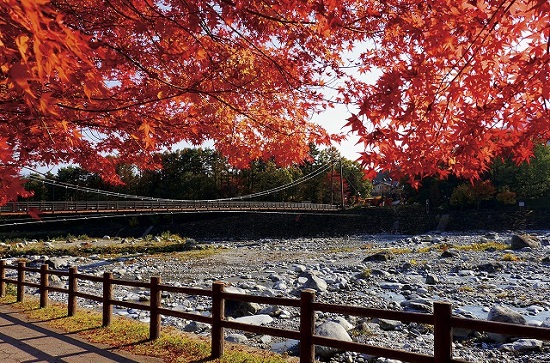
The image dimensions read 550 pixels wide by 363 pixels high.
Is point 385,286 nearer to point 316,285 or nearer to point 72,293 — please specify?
point 316,285

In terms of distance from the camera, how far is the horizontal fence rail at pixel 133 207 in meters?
30.1

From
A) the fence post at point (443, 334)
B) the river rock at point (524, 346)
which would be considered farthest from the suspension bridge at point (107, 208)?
the fence post at point (443, 334)

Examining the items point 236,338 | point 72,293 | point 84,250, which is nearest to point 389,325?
point 236,338

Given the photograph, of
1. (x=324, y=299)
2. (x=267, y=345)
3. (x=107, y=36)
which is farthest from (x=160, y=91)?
(x=324, y=299)

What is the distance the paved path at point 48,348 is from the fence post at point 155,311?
1.94ft

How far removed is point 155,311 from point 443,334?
13.4 ft

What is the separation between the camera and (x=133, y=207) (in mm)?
35188

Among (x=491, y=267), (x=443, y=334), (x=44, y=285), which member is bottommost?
(x=491, y=267)

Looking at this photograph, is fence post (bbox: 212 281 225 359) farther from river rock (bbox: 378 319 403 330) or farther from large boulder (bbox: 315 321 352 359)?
river rock (bbox: 378 319 403 330)

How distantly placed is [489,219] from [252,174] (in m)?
29.2

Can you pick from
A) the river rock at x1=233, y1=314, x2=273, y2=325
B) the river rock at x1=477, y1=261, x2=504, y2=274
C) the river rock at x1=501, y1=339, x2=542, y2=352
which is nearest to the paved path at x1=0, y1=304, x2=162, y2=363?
the river rock at x1=233, y1=314, x2=273, y2=325

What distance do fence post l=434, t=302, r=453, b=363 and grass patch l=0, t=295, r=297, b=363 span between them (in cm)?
212

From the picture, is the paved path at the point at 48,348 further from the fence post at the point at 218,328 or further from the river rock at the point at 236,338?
the river rock at the point at 236,338

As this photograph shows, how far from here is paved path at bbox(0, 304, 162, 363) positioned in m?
5.52
